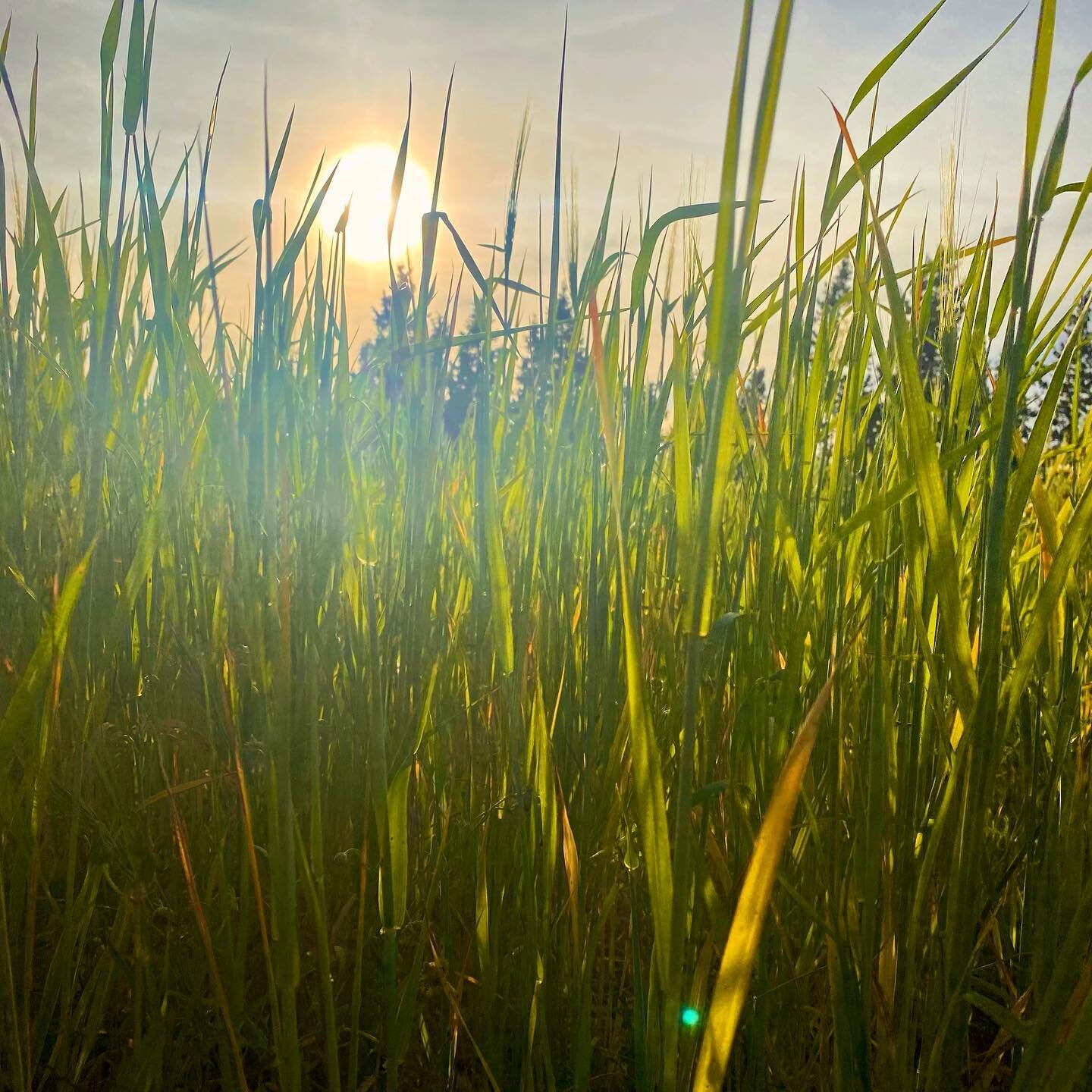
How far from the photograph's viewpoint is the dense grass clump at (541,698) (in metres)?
0.54

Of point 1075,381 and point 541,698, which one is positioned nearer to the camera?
point 541,698

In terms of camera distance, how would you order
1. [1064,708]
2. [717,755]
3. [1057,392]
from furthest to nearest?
[717,755] < [1064,708] < [1057,392]

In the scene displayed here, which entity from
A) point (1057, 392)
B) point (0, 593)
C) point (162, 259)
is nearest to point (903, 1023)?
point (1057, 392)

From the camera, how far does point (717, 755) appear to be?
35.6 inches

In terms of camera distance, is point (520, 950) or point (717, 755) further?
point (717, 755)

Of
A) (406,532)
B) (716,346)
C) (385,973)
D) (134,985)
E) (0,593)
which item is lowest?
(134,985)

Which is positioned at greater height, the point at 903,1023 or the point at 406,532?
the point at 406,532

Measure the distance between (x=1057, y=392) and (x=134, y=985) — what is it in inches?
31.9

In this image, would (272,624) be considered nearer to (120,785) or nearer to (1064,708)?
(120,785)

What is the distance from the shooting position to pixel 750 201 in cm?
37

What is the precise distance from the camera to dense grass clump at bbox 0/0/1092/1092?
0.54 meters

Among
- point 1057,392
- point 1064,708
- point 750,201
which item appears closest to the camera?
point 750,201

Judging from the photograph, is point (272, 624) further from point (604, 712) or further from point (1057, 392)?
point (1057, 392)

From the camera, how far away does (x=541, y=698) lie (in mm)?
635
